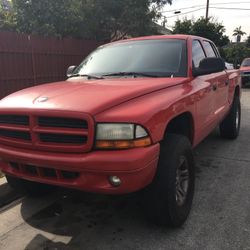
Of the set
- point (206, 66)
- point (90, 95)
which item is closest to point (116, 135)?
point (90, 95)

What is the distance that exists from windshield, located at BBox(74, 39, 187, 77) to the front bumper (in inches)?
52.9

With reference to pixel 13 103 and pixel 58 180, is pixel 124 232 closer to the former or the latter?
pixel 58 180

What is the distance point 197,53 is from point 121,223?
7.80ft

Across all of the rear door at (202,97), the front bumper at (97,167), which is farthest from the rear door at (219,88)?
the front bumper at (97,167)

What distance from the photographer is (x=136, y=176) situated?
8.54 ft

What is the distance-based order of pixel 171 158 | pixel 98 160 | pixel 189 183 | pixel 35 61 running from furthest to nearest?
pixel 35 61 < pixel 189 183 < pixel 171 158 < pixel 98 160

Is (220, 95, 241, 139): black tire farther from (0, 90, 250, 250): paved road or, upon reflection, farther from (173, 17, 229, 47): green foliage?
(173, 17, 229, 47): green foliage

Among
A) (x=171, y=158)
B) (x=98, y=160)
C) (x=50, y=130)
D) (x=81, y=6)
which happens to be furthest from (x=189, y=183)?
(x=81, y=6)

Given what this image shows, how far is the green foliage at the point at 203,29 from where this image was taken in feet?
87.6

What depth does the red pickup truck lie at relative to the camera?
263cm

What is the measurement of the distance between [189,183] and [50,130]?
4.93ft

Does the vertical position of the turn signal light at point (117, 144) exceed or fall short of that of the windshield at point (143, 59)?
it falls short

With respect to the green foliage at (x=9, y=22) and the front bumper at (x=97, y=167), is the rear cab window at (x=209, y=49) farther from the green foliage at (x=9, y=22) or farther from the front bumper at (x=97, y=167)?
the green foliage at (x=9, y=22)

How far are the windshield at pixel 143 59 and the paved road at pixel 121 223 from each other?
143 centimetres
